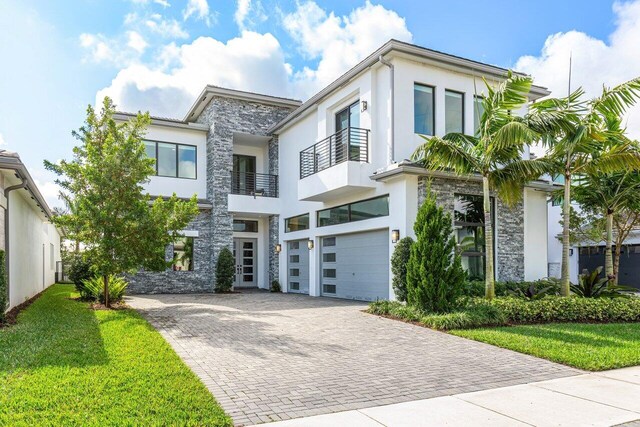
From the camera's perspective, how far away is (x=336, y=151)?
1554 cm

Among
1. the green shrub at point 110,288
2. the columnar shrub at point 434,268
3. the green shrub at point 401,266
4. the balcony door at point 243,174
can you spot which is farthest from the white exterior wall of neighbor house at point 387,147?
the green shrub at point 110,288

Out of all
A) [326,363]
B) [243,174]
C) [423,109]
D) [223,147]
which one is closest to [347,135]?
[423,109]

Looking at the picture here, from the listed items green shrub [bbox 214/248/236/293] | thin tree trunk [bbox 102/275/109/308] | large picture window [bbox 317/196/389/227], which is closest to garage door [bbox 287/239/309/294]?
large picture window [bbox 317/196/389/227]

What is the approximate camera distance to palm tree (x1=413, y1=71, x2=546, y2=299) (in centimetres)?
1063

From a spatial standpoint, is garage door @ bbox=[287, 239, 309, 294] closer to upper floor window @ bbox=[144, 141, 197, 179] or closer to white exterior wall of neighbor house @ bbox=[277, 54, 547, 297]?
white exterior wall of neighbor house @ bbox=[277, 54, 547, 297]

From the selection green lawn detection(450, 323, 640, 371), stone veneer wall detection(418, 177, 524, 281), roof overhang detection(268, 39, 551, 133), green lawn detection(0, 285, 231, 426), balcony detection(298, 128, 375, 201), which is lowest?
green lawn detection(450, 323, 640, 371)

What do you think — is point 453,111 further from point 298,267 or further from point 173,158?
point 173,158

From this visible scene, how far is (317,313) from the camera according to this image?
12.2m

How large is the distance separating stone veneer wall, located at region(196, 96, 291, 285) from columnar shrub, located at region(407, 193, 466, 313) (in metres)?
10.8

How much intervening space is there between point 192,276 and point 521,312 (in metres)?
13.6

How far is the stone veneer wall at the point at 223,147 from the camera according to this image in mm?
19750

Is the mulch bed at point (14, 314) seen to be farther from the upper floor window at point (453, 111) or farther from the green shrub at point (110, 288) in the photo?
the upper floor window at point (453, 111)

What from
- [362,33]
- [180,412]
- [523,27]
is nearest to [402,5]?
[362,33]

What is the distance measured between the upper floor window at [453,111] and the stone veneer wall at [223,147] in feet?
29.1
